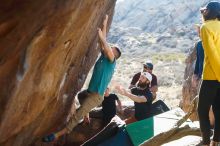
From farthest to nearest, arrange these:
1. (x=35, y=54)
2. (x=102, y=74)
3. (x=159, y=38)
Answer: (x=159, y=38) < (x=102, y=74) < (x=35, y=54)

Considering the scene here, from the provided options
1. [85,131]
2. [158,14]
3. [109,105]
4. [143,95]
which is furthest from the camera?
[158,14]

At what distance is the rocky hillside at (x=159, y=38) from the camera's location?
5740 centimetres

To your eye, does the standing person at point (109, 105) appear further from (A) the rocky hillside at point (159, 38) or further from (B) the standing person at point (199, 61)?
(A) the rocky hillside at point (159, 38)

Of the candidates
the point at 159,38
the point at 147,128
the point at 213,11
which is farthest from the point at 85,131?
the point at 159,38

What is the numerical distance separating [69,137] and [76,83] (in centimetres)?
204

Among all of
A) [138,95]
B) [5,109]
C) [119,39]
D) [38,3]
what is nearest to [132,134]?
[138,95]

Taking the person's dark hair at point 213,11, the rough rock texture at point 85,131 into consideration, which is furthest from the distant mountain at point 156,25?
the person's dark hair at point 213,11

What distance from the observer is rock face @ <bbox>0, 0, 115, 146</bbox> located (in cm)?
748

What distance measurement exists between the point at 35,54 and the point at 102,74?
2049mm

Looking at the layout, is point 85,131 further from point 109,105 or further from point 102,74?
point 102,74

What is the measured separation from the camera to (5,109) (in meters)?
7.96

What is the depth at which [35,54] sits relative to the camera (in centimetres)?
780

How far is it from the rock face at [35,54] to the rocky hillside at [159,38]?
3198 cm

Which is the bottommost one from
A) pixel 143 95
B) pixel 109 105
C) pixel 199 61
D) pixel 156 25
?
pixel 156 25
